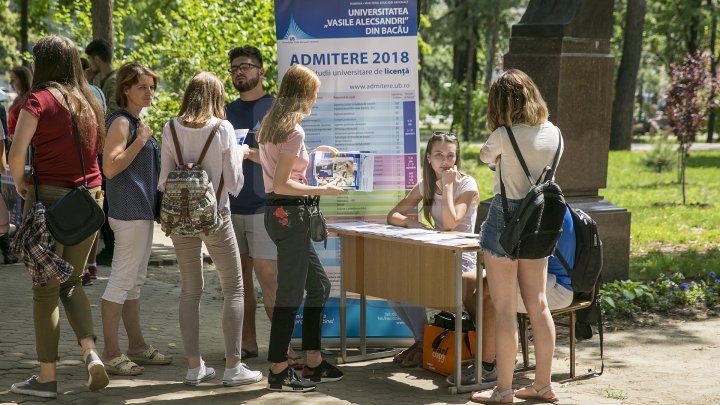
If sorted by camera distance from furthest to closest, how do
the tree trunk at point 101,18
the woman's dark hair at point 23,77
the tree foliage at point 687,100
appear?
the tree foliage at point 687,100, the tree trunk at point 101,18, the woman's dark hair at point 23,77

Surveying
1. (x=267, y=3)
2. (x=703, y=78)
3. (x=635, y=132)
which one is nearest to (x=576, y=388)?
(x=267, y=3)

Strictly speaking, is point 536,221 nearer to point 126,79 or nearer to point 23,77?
point 126,79

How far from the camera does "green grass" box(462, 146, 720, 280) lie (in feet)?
34.4

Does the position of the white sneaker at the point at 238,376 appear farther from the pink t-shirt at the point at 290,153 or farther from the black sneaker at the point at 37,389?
the pink t-shirt at the point at 290,153

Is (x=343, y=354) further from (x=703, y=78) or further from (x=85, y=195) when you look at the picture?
(x=703, y=78)

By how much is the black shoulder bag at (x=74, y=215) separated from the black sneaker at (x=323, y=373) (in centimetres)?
151

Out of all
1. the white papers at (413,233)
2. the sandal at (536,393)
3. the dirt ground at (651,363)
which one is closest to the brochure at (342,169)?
the white papers at (413,233)

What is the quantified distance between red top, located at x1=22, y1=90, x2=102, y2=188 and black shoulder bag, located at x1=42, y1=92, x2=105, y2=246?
4 centimetres

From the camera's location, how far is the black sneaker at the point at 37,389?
18.6 feet

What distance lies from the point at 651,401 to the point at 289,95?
8.64 feet

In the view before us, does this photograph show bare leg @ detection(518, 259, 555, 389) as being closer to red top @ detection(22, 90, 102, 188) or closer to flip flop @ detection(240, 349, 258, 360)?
flip flop @ detection(240, 349, 258, 360)

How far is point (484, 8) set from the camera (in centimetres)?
3180

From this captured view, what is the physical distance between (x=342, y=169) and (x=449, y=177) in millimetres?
819

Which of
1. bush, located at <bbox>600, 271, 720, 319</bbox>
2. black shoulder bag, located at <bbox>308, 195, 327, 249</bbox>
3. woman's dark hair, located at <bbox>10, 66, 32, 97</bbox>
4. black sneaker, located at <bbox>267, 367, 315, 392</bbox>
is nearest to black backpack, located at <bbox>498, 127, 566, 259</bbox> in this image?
black shoulder bag, located at <bbox>308, 195, 327, 249</bbox>
